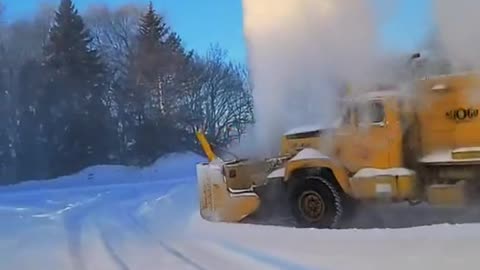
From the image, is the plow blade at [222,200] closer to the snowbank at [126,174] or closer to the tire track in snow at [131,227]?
the tire track in snow at [131,227]

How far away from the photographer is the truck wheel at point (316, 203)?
10566 millimetres

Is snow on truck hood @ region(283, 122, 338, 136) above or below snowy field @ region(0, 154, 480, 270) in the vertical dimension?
above

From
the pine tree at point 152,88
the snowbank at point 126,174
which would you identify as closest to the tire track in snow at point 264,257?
the snowbank at point 126,174

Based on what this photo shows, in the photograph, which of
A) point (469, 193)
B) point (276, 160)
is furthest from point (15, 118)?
point (469, 193)

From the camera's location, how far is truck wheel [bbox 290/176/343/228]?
10566 mm

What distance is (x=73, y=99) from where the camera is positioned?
123 ft

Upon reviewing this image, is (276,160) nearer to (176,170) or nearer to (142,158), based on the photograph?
(176,170)

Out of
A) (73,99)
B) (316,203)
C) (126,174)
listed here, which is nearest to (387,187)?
(316,203)

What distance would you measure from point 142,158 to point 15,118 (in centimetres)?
716

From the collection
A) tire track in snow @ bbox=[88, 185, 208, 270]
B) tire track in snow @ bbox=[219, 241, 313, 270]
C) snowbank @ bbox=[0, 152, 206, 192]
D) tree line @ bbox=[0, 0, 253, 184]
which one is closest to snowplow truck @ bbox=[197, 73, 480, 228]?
tire track in snow @ bbox=[88, 185, 208, 270]

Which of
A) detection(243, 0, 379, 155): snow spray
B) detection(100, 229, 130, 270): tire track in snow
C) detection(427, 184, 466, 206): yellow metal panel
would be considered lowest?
detection(100, 229, 130, 270): tire track in snow

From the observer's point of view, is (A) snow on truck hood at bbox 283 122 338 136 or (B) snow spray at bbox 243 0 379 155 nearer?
(A) snow on truck hood at bbox 283 122 338 136

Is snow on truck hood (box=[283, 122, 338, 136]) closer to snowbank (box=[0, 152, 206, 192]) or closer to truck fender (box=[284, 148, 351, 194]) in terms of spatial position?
truck fender (box=[284, 148, 351, 194])

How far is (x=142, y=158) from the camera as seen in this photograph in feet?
128
